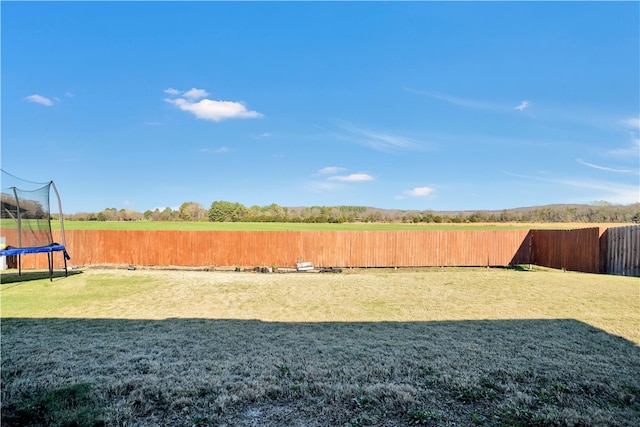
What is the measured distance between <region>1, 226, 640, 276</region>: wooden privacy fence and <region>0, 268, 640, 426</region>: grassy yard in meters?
8.39

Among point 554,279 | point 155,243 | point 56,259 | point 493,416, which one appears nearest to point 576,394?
point 493,416

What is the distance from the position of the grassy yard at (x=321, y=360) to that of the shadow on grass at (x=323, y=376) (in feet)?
0.05

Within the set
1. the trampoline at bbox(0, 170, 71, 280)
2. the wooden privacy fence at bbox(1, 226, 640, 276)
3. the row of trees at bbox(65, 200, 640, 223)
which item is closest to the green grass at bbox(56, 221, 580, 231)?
the row of trees at bbox(65, 200, 640, 223)

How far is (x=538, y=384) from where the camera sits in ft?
9.38

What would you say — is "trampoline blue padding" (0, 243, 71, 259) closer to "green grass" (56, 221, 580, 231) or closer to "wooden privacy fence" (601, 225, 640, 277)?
"wooden privacy fence" (601, 225, 640, 277)

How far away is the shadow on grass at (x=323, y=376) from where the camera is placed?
2387 mm

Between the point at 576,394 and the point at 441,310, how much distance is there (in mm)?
3619

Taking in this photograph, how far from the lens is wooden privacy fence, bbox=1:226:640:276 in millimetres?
15758

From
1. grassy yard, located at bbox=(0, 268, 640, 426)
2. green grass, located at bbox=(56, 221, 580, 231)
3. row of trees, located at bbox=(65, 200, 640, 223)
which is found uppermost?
row of trees, located at bbox=(65, 200, 640, 223)

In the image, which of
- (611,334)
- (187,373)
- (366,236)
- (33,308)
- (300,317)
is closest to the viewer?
(187,373)

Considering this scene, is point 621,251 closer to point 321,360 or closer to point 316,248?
point 316,248

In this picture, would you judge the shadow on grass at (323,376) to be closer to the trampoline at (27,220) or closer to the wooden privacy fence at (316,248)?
A: the trampoline at (27,220)

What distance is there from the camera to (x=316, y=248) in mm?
16062

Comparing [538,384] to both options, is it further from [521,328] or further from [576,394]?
[521,328]
